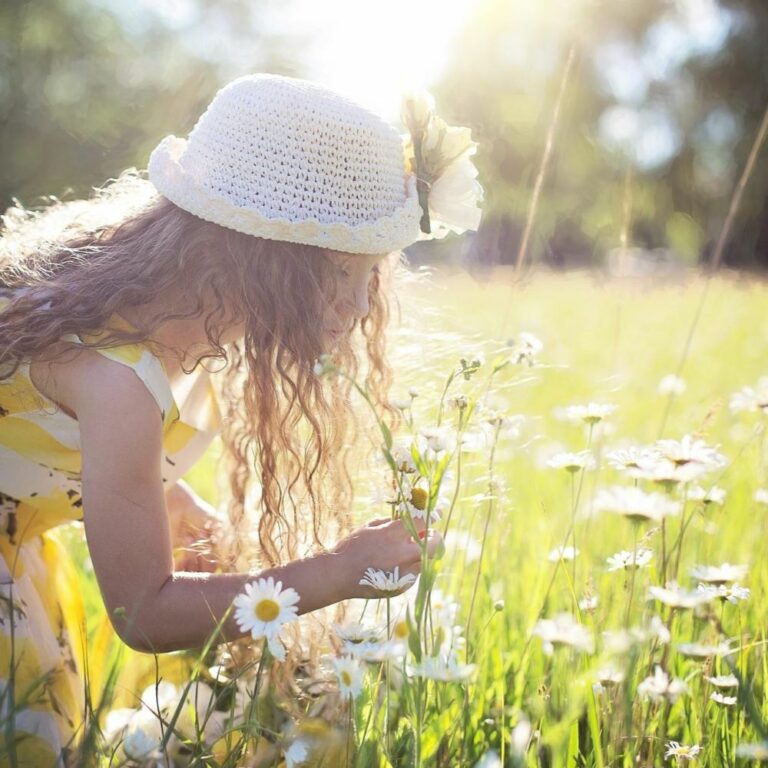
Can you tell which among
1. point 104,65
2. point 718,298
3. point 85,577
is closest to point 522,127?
point 104,65

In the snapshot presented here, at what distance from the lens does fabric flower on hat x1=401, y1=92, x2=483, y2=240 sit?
62.6 inches

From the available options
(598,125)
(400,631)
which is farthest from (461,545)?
(598,125)

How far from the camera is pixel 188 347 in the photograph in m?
1.62

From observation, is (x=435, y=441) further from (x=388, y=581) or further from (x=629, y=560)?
(x=629, y=560)

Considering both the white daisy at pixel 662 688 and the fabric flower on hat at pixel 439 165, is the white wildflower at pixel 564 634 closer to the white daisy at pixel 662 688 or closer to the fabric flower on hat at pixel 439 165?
the white daisy at pixel 662 688

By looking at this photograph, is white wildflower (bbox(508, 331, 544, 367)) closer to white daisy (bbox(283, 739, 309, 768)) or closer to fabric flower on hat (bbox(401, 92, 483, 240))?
fabric flower on hat (bbox(401, 92, 483, 240))

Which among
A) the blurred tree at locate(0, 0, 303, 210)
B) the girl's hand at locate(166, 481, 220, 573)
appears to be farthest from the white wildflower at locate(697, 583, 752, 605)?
the blurred tree at locate(0, 0, 303, 210)

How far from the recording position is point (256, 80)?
1529mm

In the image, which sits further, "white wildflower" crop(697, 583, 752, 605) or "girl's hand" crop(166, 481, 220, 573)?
"girl's hand" crop(166, 481, 220, 573)

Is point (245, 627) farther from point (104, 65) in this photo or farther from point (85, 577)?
point (104, 65)

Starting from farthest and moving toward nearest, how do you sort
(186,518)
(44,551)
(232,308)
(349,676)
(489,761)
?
(186,518)
(44,551)
(232,308)
(489,761)
(349,676)

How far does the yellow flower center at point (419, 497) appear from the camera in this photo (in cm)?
117

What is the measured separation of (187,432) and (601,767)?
1.04 metres

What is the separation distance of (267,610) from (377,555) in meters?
0.25
